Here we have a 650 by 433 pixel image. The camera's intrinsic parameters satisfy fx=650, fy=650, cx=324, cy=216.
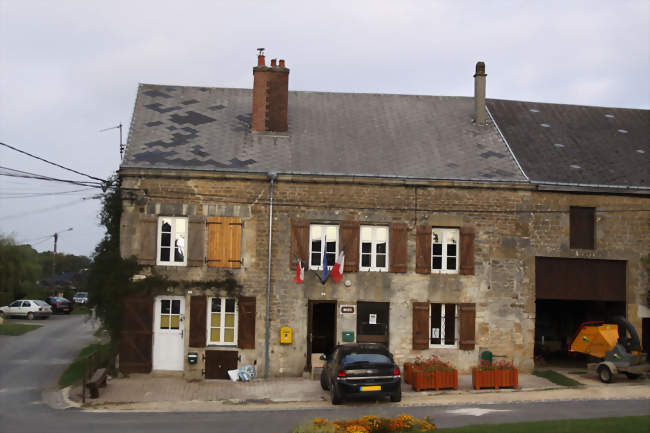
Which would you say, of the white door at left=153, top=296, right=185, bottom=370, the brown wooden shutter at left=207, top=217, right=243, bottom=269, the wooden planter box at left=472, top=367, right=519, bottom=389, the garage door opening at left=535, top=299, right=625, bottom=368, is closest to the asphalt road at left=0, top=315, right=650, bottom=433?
the wooden planter box at left=472, top=367, right=519, bottom=389

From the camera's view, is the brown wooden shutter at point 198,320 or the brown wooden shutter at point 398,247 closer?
the brown wooden shutter at point 198,320

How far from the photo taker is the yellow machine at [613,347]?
18188mm

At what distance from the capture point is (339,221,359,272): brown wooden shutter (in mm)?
19609

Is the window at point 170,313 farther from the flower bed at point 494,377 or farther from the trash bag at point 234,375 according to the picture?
the flower bed at point 494,377

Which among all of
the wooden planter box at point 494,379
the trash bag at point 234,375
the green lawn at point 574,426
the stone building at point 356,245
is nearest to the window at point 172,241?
the stone building at point 356,245

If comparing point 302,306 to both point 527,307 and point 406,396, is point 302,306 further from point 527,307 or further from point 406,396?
point 527,307

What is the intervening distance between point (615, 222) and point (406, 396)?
9284 mm

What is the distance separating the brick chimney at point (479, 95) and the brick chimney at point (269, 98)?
696 cm

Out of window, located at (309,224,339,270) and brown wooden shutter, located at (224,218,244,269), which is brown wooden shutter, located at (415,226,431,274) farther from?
brown wooden shutter, located at (224,218,244,269)

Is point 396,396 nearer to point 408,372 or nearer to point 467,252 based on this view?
point 408,372

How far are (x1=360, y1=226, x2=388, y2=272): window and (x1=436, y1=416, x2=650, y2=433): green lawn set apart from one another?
25.8 feet

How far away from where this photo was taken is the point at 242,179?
19.6m

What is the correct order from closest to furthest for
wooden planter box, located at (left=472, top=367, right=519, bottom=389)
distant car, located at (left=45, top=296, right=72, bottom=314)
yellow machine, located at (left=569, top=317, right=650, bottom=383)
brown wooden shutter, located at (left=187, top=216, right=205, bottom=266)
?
wooden planter box, located at (left=472, top=367, right=519, bottom=389) → yellow machine, located at (left=569, top=317, right=650, bottom=383) → brown wooden shutter, located at (left=187, top=216, right=205, bottom=266) → distant car, located at (left=45, top=296, right=72, bottom=314)

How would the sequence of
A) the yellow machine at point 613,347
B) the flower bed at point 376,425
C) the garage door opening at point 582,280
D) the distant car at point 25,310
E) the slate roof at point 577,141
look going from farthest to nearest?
the distant car at point 25,310
the slate roof at point 577,141
the garage door opening at point 582,280
the yellow machine at point 613,347
the flower bed at point 376,425
